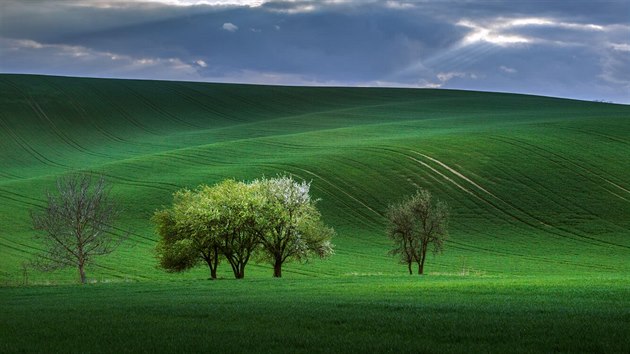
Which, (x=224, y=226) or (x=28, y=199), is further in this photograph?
(x=28, y=199)

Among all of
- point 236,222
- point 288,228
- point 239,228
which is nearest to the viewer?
point 236,222

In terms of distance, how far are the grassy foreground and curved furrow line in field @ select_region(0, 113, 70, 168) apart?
3108 inches

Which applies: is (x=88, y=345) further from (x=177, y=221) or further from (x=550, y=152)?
(x=550, y=152)

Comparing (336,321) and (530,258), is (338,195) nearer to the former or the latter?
(530,258)

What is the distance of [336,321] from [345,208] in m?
57.9

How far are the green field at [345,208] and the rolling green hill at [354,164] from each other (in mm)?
327

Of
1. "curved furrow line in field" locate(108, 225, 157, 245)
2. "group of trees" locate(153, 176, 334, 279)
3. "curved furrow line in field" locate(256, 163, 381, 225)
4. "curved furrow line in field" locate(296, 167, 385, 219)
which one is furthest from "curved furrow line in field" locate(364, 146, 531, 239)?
"curved furrow line in field" locate(108, 225, 157, 245)

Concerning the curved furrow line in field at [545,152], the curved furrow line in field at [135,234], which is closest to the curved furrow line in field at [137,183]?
the curved furrow line in field at [135,234]

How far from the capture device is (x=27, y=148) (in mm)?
114688

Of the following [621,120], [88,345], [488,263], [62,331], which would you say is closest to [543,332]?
[88,345]

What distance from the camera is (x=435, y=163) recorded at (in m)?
90.8

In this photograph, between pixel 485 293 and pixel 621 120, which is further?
pixel 621 120

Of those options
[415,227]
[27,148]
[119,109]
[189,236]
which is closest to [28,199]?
[27,148]

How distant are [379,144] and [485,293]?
72.2m
